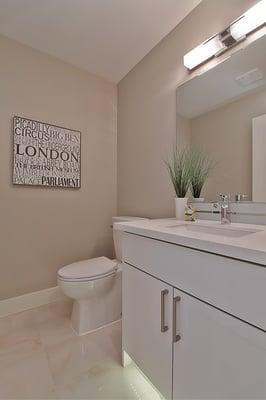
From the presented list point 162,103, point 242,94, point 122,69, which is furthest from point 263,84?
point 122,69

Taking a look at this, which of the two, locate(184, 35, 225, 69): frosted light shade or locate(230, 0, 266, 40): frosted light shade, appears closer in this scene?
locate(230, 0, 266, 40): frosted light shade

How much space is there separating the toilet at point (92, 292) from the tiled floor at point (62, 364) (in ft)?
0.21

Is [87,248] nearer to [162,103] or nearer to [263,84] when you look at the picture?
[162,103]

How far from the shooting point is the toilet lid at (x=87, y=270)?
4.39ft

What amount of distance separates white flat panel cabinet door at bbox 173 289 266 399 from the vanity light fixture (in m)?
1.43

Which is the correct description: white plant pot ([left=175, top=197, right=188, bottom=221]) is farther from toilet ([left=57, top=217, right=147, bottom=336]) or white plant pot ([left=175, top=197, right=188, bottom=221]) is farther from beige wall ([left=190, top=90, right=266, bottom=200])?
toilet ([left=57, top=217, right=147, bottom=336])

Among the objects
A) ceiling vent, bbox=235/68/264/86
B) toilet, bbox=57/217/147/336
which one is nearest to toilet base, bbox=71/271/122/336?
toilet, bbox=57/217/147/336

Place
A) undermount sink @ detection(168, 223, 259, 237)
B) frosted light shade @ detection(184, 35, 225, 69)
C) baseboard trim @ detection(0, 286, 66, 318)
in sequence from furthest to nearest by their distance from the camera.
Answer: baseboard trim @ detection(0, 286, 66, 318)
frosted light shade @ detection(184, 35, 225, 69)
undermount sink @ detection(168, 223, 259, 237)

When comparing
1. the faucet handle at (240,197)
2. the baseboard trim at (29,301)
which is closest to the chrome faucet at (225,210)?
the faucet handle at (240,197)

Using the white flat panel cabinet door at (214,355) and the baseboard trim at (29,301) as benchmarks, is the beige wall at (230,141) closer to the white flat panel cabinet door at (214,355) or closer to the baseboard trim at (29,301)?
the white flat panel cabinet door at (214,355)

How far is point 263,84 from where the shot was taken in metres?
1.09

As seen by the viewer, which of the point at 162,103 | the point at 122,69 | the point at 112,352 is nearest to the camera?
the point at 112,352

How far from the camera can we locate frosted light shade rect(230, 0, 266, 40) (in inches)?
42.9

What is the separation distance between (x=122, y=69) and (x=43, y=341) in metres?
2.35
